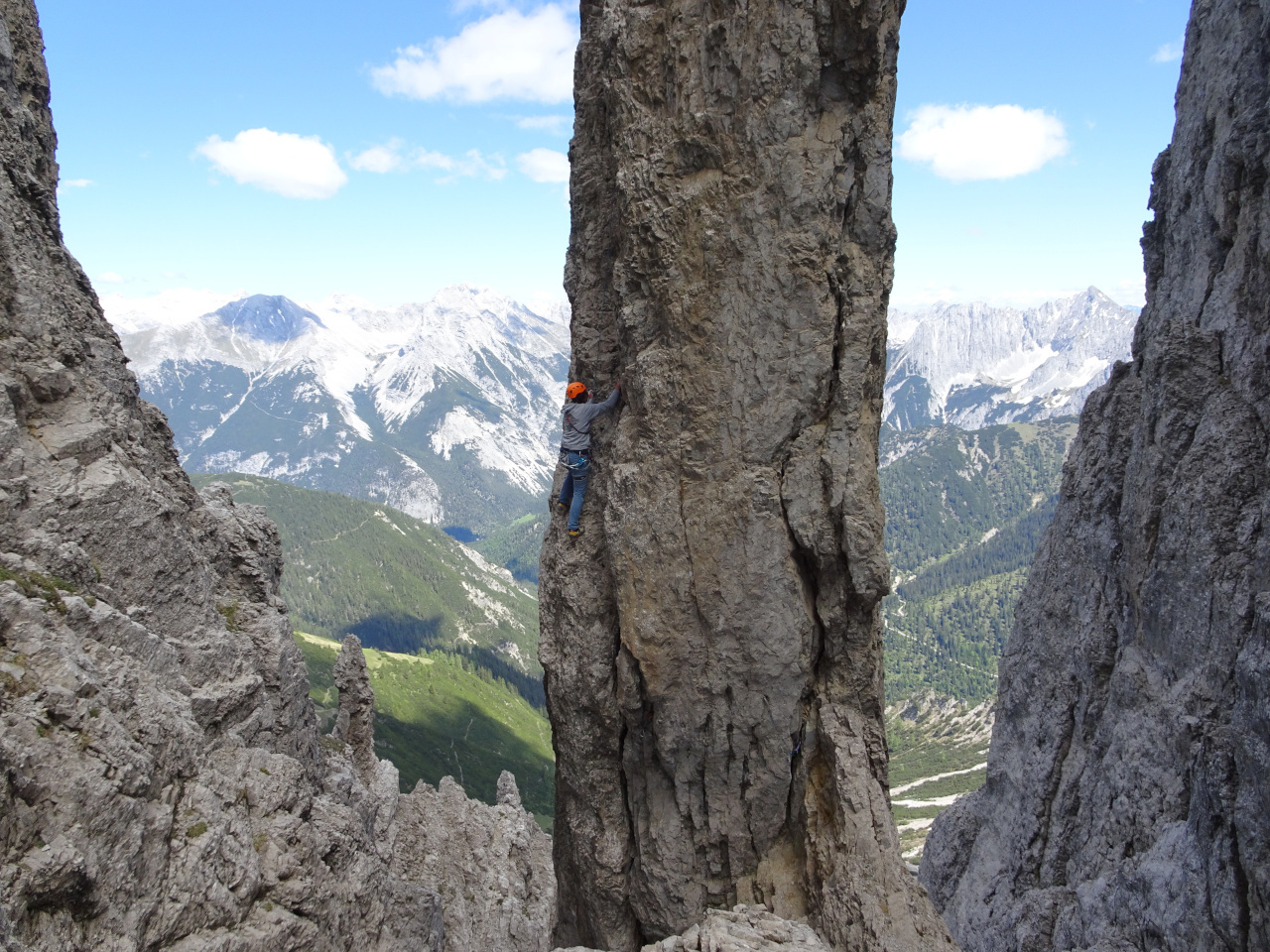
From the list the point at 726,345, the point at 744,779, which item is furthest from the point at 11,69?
the point at 744,779

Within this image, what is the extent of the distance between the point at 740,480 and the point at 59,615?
498 inches

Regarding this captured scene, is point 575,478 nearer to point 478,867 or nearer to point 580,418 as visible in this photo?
point 580,418

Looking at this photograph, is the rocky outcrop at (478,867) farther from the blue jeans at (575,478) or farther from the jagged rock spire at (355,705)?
the blue jeans at (575,478)

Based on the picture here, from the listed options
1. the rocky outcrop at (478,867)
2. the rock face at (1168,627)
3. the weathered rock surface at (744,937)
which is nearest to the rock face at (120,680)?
the weathered rock surface at (744,937)

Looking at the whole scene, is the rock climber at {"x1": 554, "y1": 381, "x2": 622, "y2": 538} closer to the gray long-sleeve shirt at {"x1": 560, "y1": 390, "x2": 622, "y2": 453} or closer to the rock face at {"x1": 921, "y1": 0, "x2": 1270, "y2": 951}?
the gray long-sleeve shirt at {"x1": 560, "y1": 390, "x2": 622, "y2": 453}

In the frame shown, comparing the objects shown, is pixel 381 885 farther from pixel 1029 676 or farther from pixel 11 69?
pixel 1029 676

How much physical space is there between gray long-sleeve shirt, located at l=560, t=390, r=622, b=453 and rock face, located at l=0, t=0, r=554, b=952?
891 cm

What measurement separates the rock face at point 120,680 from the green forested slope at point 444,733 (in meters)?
115

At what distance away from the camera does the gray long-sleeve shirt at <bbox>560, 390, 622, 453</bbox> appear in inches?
679

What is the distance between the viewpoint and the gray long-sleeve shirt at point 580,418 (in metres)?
17.2

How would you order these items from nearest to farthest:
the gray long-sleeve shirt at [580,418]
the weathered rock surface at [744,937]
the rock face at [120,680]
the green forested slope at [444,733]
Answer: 1. the rock face at [120,680]
2. the weathered rock surface at [744,937]
3. the gray long-sleeve shirt at [580,418]
4. the green forested slope at [444,733]

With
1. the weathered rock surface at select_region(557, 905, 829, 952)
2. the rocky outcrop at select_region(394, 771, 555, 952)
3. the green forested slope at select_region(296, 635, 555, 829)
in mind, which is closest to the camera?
the weathered rock surface at select_region(557, 905, 829, 952)

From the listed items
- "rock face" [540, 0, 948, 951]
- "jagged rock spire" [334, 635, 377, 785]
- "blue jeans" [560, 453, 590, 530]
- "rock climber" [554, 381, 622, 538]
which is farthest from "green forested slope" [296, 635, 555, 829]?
"rock climber" [554, 381, 622, 538]

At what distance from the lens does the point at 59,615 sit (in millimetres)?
12625
